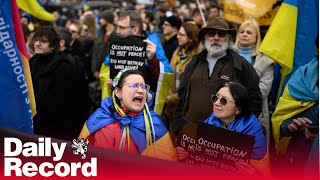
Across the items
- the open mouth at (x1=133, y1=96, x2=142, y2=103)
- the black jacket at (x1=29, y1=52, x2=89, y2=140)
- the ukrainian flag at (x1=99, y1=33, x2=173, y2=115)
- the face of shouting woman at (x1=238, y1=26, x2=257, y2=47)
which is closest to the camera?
the open mouth at (x1=133, y1=96, x2=142, y2=103)

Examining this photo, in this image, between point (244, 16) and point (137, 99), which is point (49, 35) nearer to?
point (137, 99)

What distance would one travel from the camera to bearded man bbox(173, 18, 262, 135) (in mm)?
5117

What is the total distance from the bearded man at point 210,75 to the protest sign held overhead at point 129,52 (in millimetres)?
601

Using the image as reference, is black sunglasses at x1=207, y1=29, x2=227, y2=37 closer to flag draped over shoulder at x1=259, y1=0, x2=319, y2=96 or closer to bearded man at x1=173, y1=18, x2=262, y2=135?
bearded man at x1=173, y1=18, x2=262, y2=135

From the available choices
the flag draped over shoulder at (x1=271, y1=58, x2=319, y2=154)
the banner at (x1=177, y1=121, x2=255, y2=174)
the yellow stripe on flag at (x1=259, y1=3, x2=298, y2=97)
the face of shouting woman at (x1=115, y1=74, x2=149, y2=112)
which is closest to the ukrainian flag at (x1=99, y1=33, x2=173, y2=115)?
the yellow stripe on flag at (x1=259, y1=3, x2=298, y2=97)

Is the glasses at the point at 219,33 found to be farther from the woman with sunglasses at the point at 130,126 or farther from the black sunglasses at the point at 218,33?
the woman with sunglasses at the point at 130,126

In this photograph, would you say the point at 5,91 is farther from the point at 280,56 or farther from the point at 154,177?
the point at 280,56

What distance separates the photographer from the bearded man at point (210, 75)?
5117mm

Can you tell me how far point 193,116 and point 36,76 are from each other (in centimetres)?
173

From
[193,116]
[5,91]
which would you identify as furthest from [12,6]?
[193,116]

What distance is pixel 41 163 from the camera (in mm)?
2494

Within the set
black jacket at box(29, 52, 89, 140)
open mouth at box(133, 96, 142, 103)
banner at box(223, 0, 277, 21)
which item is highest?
banner at box(223, 0, 277, 21)

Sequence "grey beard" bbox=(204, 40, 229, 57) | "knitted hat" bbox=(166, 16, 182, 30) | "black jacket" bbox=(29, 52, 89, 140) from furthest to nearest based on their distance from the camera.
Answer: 1. "knitted hat" bbox=(166, 16, 182, 30)
2. "black jacket" bbox=(29, 52, 89, 140)
3. "grey beard" bbox=(204, 40, 229, 57)

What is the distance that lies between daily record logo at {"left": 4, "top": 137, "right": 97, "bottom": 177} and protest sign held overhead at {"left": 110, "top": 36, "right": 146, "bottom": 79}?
3.39 meters
